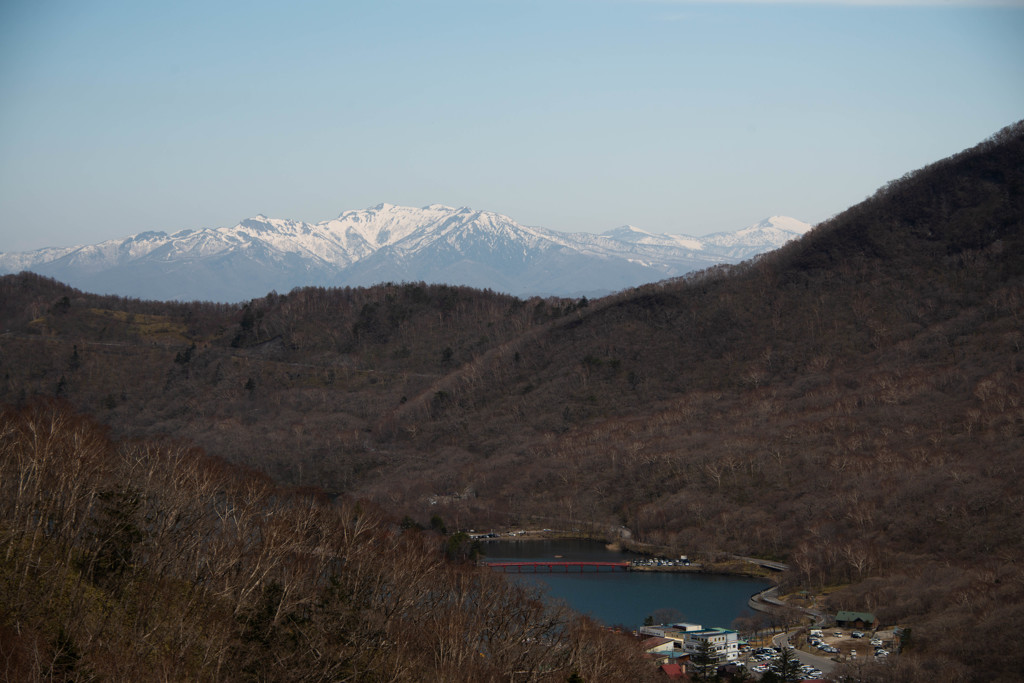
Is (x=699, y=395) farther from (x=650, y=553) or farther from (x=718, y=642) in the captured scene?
(x=718, y=642)

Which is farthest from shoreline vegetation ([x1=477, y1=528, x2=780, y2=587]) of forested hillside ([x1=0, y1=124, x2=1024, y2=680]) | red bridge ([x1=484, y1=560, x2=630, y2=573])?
forested hillside ([x1=0, y1=124, x2=1024, y2=680])

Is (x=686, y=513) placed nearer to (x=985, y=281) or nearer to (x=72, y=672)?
Answer: (x=985, y=281)

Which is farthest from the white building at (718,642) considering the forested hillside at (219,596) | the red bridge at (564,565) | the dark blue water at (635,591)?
the red bridge at (564,565)

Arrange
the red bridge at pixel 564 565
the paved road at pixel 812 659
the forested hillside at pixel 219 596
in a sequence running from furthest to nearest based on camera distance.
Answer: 1. the red bridge at pixel 564 565
2. the paved road at pixel 812 659
3. the forested hillside at pixel 219 596

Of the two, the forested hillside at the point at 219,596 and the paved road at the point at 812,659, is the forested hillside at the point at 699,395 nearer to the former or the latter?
the paved road at the point at 812,659

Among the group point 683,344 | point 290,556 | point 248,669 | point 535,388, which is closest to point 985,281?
point 683,344

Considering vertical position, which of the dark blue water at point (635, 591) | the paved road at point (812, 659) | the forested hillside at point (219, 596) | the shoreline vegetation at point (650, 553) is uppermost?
the forested hillside at point (219, 596)

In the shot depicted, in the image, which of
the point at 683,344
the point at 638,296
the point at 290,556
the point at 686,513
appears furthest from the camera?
the point at 638,296
